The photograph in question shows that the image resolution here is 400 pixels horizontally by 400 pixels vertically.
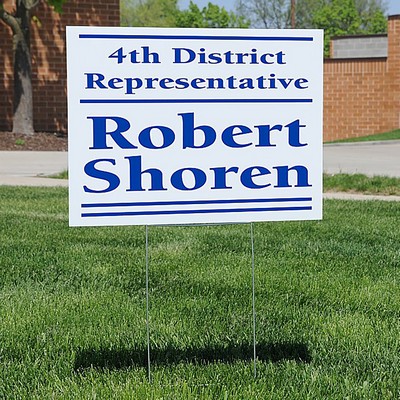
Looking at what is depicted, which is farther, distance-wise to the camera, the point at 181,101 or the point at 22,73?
the point at 22,73

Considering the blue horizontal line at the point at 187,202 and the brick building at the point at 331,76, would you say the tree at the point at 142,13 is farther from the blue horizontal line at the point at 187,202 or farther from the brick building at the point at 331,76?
the blue horizontal line at the point at 187,202

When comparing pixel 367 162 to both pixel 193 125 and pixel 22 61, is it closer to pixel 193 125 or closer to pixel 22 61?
pixel 22 61

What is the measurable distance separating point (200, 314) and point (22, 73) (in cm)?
1973

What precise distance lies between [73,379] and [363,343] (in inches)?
62.7

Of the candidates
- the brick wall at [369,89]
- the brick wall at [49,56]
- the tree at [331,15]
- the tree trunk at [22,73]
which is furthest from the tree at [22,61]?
the tree at [331,15]

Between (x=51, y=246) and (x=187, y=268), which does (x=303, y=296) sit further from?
(x=51, y=246)

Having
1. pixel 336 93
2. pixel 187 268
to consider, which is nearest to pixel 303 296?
pixel 187 268

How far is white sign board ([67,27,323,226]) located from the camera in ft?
11.9

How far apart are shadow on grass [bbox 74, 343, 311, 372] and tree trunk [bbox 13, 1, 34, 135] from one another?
2008cm

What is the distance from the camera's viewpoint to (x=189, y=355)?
4.38 m

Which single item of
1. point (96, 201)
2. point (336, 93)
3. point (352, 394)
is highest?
point (336, 93)

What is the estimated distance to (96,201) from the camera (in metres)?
3.64

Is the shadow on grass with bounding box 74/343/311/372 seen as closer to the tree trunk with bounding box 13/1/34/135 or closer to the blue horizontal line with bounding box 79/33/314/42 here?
the blue horizontal line with bounding box 79/33/314/42

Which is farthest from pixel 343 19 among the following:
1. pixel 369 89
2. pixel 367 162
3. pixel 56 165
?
pixel 56 165
